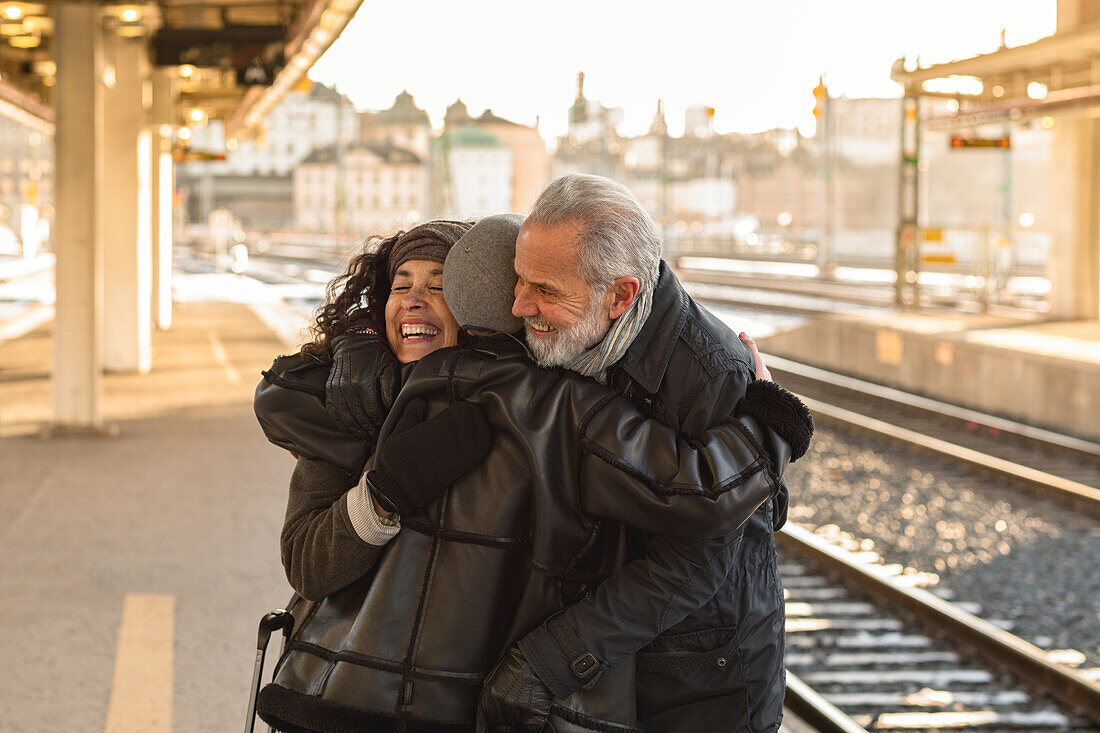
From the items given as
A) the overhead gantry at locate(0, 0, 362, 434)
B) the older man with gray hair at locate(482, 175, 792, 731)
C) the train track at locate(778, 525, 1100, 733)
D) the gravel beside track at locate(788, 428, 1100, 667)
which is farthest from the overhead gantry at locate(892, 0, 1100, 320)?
the older man with gray hair at locate(482, 175, 792, 731)

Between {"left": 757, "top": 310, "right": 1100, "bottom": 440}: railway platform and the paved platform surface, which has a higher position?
{"left": 757, "top": 310, "right": 1100, "bottom": 440}: railway platform

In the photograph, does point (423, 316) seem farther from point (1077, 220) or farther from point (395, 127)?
point (395, 127)

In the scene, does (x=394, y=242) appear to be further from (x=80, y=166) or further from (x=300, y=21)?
(x=300, y=21)

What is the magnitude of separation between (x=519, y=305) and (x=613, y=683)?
666 millimetres

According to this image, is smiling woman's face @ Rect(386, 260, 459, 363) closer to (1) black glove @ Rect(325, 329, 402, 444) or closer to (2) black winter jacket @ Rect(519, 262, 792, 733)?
(1) black glove @ Rect(325, 329, 402, 444)

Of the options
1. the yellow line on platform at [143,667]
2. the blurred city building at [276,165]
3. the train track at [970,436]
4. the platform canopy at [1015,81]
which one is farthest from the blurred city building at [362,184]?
the yellow line on platform at [143,667]

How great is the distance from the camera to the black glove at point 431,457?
2033mm

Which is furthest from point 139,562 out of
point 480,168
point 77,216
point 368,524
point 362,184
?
point 362,184

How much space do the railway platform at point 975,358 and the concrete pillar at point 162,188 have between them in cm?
947

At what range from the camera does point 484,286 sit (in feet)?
7.08

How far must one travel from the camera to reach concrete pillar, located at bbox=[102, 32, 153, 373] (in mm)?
14859

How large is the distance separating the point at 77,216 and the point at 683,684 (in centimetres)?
948

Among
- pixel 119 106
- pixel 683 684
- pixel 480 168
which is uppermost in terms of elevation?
pixel 480 168

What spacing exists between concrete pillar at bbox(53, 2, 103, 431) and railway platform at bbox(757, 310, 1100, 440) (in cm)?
931
